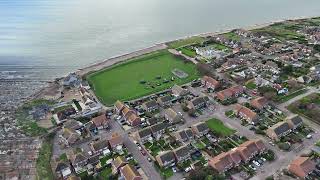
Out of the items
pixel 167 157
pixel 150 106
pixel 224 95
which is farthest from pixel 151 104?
pixel 167 157

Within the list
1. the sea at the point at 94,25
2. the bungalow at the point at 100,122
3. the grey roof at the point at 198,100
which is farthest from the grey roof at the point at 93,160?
the sea at the point at 94,25

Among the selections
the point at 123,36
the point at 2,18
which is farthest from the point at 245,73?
the point at 2,18

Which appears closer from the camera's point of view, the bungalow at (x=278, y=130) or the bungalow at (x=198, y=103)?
the bungalow at (x=278, y=130)

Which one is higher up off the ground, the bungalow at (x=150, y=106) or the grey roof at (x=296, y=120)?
the bungalow at (x=150, y=106)

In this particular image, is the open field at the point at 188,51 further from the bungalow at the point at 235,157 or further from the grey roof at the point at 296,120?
the bungalow at the point at 235,157

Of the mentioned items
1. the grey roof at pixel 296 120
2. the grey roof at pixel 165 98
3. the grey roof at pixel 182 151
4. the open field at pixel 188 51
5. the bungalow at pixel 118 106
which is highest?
the open field at pixel 188 51

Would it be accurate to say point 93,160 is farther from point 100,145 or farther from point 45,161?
point 45,161

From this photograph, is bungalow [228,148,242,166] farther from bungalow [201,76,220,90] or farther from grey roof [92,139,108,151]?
bungalow [201,76,220,90]

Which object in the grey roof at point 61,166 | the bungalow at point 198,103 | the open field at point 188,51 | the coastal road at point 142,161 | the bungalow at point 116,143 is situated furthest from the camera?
the open field at point 188,51
